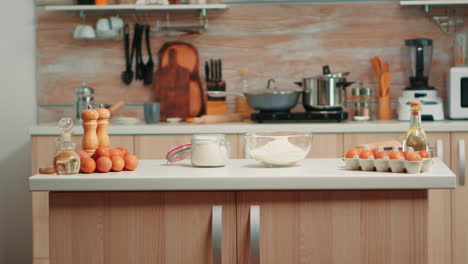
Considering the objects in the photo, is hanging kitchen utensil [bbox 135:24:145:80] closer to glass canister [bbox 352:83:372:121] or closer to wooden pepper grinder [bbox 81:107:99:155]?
glass canister [bbox 352:83:372:121]

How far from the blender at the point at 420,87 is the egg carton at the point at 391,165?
1999mm

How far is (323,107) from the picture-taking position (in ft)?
12.7

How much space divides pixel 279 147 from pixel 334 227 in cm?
34

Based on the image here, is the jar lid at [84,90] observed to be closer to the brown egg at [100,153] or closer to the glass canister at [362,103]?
the glass canister at [362,103]

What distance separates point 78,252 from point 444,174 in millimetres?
1190

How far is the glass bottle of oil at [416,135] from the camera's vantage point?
2.09m

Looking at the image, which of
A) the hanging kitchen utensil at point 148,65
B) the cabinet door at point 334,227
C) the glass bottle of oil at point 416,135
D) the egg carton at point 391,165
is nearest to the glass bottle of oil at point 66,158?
the cabinet door at point 334,227

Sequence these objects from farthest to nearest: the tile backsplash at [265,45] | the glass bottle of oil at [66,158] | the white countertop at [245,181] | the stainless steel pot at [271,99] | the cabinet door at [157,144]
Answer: the tile backsplash at [265,45], the stainless steel pot at [271,99], the cabinet door at [157,144], the glass bottle of oil at [66,158], the white countertop at [245,181]

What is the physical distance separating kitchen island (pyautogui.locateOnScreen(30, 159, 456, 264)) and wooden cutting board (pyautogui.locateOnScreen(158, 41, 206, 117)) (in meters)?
2.33

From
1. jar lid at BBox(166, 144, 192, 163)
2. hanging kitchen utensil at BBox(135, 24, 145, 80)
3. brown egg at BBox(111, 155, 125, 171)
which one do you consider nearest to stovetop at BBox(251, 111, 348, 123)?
hanging kitchen utensil at BBox(135, 24, 145, 80)

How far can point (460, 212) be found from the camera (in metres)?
3.56

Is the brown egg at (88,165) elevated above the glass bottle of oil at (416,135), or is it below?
below

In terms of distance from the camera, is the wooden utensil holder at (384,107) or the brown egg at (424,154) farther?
the wooden utensil holder at (384,107)

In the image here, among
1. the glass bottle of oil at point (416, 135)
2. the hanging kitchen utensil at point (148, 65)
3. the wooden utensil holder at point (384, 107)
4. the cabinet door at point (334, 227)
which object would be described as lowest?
the cabinet door at point (334, 227)
